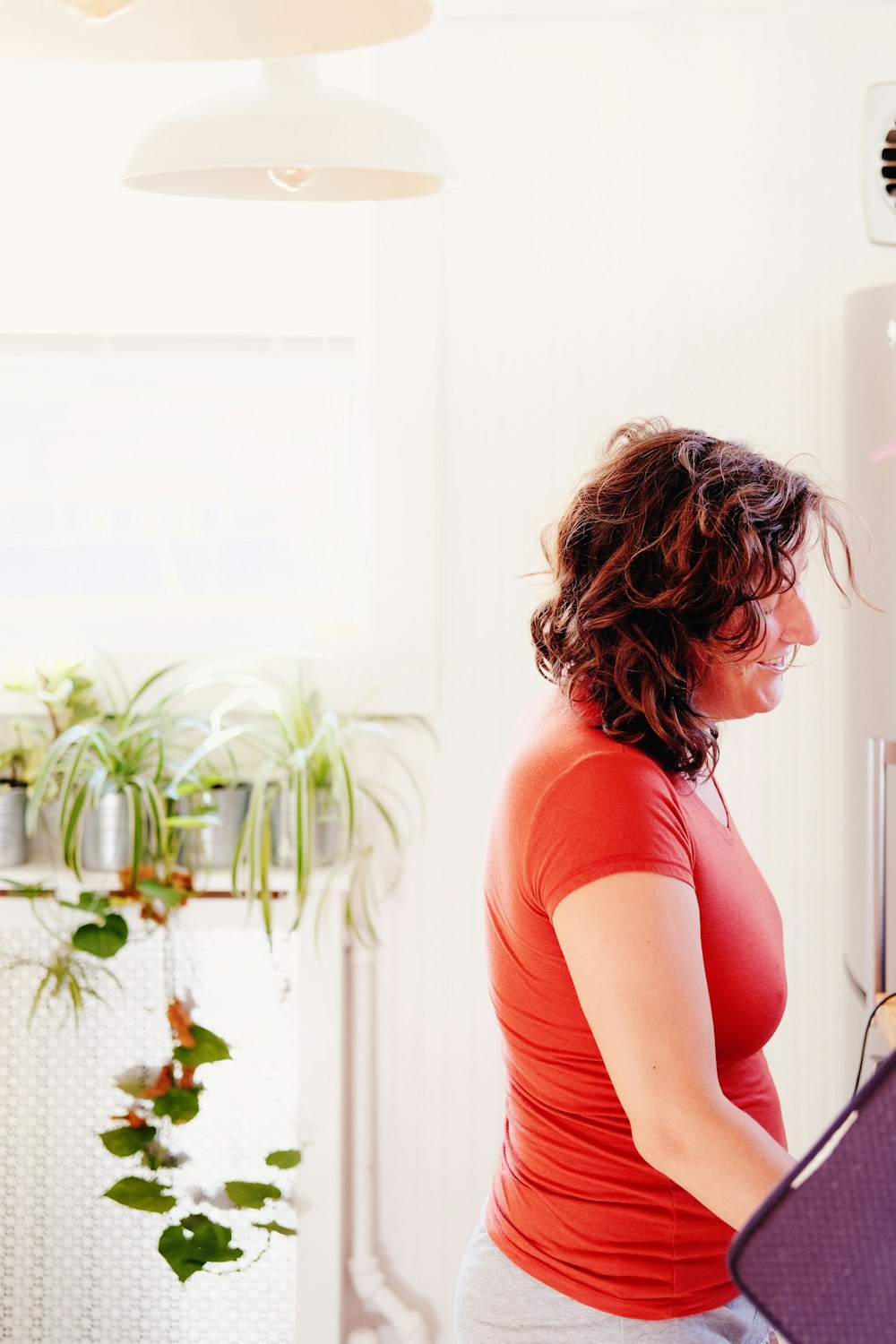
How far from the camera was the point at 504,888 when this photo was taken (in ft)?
3.33

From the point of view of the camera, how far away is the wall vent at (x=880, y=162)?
185 cm

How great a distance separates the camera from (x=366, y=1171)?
6.96 ft

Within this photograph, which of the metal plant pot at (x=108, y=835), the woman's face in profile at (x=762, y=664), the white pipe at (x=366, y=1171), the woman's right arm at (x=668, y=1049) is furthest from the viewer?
the white pipe at (x=366, y=1171)

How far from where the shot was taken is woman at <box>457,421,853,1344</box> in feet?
3.12

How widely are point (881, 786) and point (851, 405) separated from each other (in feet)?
1.88

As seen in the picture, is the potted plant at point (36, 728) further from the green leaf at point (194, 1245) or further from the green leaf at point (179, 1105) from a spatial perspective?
the green leaf at point (194, 1245)

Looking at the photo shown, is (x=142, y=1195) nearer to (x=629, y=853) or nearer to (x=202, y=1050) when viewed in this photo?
(x=202, y=1050)

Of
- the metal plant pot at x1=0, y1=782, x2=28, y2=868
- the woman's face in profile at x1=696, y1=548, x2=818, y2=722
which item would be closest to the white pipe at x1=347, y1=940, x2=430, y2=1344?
the metal plant pot at x1=0, y1=782, x2=28, y2=868

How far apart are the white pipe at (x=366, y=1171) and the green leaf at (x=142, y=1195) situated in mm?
319

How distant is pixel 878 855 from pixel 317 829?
A: 2.82 ft

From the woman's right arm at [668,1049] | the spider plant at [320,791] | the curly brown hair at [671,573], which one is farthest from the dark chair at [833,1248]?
the spider plant at [320,791]

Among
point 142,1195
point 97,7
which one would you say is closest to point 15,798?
point 142,1195

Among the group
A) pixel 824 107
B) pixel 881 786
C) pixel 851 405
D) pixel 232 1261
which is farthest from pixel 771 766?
pixel 232 1261

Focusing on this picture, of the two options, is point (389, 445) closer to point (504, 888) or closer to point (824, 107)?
point (824, 107)
